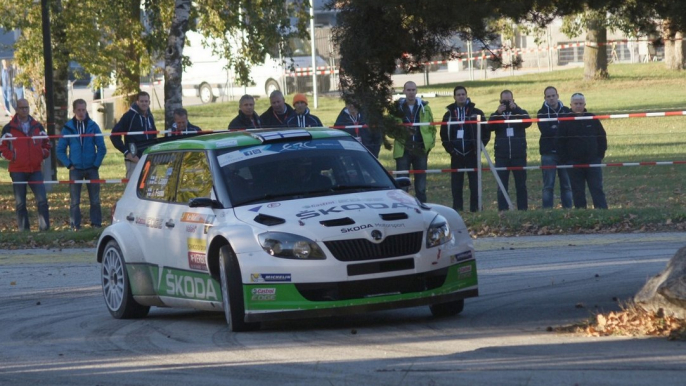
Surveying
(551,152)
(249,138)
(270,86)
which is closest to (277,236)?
(249,138)

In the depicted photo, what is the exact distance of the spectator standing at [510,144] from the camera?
18.7 meters

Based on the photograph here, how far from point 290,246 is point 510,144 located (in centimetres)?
1035

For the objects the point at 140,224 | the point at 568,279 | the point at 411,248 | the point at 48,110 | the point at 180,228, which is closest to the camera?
the point at 411,248

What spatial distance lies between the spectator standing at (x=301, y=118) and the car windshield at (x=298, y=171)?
7.47 m

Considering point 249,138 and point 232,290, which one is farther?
point 249,138

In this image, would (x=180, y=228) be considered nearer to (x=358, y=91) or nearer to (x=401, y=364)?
(x=358, y=91)

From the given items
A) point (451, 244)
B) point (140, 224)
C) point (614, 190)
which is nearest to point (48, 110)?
point (614, 190)

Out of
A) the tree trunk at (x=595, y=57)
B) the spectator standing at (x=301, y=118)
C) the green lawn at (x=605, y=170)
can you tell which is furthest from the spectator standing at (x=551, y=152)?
the tree trunk at (x=595, y=57)

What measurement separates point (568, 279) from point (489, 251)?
2921 millimetres

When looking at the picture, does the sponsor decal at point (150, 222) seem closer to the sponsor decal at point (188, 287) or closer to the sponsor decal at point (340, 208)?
the sponsor decal at point (188, 287)

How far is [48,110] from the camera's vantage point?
2539 centimetres

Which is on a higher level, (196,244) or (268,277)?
(196,244)

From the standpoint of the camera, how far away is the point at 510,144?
18891 mm

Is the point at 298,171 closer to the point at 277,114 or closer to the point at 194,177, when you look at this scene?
the point at 194,177
